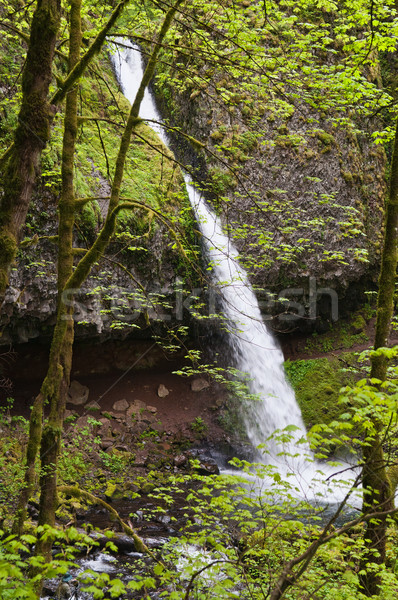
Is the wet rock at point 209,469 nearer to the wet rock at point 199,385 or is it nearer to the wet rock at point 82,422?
the wet rock at point 199,385

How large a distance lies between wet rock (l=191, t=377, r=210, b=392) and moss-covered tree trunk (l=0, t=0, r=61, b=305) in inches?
409

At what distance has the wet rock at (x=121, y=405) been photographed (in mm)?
11367

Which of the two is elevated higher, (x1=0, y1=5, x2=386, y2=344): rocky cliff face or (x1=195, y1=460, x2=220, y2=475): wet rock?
(x1=0, y1=5, x2=386, y2=344): rocky cliff face

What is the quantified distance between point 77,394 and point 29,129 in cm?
964

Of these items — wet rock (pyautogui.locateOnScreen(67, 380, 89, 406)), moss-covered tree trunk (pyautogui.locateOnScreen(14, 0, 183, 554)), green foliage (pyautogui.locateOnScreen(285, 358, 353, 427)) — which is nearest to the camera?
moss-covered tree trunk (pyautogui.locateOnScreen(14, 0, 183, 554))

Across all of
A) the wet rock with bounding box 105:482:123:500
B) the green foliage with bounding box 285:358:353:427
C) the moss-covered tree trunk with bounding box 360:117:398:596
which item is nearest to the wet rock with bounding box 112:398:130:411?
the wet rock with bounding box 105:482:123:500

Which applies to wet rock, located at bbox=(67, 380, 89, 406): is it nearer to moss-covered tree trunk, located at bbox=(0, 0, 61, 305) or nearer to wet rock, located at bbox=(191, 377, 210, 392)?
wet rock, located at bbox=(191, 377, 210, 392)

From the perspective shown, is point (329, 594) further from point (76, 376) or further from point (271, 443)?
point (76, 376)

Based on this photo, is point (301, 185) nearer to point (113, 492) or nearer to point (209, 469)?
point (209, 469)

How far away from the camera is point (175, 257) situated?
36.1 ft

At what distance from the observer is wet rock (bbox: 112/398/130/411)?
37.3 feet

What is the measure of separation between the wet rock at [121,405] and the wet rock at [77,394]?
83 centimetres

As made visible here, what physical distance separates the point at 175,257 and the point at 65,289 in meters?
7.10

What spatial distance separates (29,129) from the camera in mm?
2594
